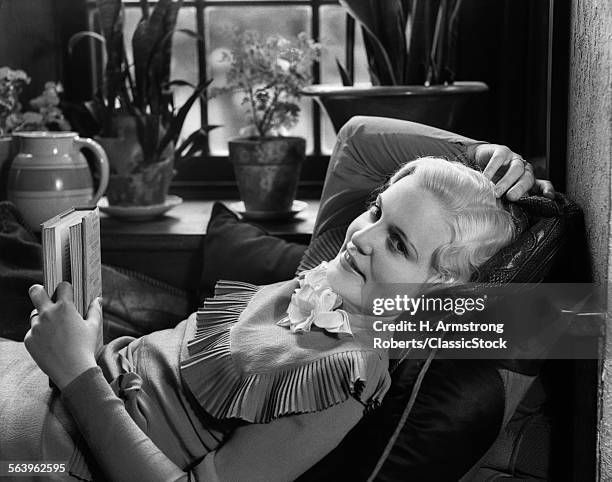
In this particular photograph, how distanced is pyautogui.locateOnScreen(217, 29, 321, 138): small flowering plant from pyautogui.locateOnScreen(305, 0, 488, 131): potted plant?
156 mm

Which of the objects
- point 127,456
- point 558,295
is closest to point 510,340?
point 558,295

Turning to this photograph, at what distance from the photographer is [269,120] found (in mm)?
2113

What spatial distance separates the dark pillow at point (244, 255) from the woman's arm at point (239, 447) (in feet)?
2.11

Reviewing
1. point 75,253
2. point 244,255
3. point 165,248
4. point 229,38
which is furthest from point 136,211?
point 75,253

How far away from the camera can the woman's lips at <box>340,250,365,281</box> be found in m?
1.25

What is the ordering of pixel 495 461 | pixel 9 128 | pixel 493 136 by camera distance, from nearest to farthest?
pixel 495 461
pixel 9 128
pixel 493 136

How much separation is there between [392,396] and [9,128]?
4.50 feet

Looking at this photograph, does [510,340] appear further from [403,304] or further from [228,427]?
[228,427]

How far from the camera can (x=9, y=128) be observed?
6.77ft

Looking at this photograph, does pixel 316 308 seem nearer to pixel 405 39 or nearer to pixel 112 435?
pixel 112 435

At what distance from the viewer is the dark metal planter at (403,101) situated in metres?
1.83

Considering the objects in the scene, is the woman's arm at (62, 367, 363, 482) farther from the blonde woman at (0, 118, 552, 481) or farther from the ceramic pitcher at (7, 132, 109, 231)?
the ceramic pitcher at (7, 132, 109, 231)

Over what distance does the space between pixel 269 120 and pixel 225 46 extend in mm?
426

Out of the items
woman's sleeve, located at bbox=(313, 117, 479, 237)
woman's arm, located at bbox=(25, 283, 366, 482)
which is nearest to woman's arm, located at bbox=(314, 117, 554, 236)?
woman's sleeve, located at bbox=(313, 117, 479, 237)
